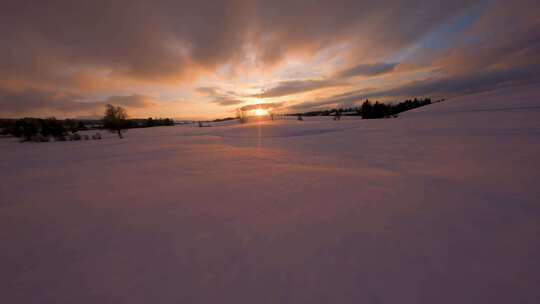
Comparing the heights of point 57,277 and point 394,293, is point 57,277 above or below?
above

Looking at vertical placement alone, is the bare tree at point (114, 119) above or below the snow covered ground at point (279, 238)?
above

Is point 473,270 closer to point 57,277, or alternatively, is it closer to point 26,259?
point 57,277

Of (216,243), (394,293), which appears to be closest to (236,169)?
(216,243)

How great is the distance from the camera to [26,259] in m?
2.09

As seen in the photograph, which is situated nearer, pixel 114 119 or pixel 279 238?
pixel 279 238

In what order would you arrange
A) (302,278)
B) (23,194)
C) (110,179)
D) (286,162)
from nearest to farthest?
1. (302,278)
2. (23,194)
3. (110,179)
4. (286,162)

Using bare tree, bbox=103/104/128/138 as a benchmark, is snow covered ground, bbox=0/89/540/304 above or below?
below

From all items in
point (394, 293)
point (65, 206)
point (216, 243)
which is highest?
point (65, 206)

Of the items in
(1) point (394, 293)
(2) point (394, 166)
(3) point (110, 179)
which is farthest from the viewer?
(2) point (394, 166)

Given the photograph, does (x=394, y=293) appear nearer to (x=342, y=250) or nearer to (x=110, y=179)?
(x=342, y=250)

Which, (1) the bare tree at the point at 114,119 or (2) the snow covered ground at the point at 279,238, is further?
(1) the bare tree at the point at 114,119

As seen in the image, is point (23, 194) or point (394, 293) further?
point (23, 194)

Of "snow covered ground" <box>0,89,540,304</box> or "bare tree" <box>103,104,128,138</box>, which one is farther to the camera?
"bare tree" <box>103,104,128,138</box>

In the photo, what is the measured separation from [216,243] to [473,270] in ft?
9.30
